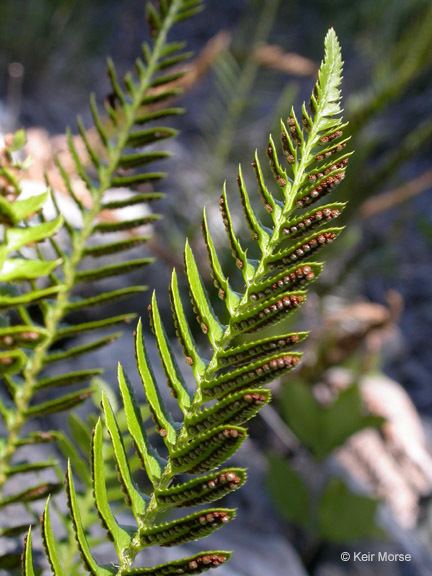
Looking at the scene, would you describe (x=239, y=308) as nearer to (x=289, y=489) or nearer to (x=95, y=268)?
(x=95, y=268)

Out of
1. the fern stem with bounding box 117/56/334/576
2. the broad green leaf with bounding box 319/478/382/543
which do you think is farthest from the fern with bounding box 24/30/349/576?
the broad green leaf with bounding box 319/478/382/543

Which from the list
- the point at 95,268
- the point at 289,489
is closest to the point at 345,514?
the point at 289,489

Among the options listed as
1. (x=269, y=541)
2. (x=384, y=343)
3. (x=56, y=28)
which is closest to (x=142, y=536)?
(x=269, y=541)

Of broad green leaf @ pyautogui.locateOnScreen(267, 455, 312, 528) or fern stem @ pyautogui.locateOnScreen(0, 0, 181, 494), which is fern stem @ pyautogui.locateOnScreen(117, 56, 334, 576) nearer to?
fern stem @ pyautogui.locateOnScreen(0, 0, 181, 494)

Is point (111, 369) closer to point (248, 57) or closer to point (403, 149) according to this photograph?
point (403, 149)

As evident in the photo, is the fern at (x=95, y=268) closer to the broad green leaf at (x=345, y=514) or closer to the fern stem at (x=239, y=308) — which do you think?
the fern stem at (x=239, y=308)
